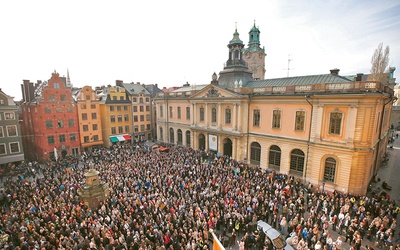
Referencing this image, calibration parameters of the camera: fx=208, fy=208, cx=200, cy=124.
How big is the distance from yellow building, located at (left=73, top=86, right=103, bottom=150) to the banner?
22875mm

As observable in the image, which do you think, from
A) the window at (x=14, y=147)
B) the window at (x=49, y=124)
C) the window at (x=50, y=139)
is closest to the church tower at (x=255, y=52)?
the window at (x=49, y=124)

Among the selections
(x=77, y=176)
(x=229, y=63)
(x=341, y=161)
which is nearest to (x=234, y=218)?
(x=341, y=161)

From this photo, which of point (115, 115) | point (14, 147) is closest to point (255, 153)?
point (115, 115)

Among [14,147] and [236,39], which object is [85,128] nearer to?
[14,147]

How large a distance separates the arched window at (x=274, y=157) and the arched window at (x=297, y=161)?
1.74 meters

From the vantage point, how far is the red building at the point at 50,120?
34.5m

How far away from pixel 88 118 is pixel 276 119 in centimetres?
3389

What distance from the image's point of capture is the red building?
113 ft

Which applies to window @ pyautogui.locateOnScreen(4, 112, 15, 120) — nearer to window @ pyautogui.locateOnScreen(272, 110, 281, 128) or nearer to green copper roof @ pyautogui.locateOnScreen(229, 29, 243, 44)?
green copper roof @ pyautogui.locateOnScreen(229, 29, 243, 44)

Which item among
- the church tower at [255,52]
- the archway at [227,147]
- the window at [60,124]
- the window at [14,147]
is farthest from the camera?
the church tower at [255,52]

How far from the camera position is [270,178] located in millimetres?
24328

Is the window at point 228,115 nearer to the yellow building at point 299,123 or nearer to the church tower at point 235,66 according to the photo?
the yellow building at point 299,123

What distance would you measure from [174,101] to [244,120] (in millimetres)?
17268

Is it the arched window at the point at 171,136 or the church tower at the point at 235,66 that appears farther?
the arched window at the point at 171,136
